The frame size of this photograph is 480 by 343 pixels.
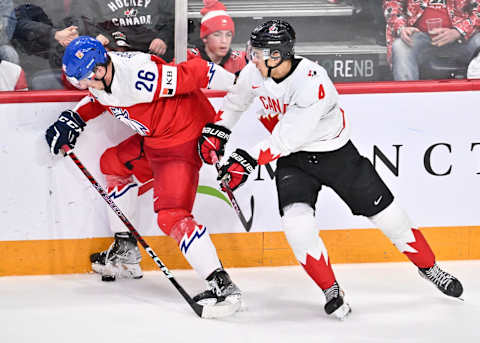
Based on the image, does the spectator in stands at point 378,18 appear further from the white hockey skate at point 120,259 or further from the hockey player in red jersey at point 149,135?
the white hockey skate at point 120,259

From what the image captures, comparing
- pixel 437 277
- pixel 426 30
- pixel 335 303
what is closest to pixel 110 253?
pixel 335 303

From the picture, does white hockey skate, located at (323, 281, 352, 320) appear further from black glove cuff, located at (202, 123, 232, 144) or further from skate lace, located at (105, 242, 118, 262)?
skate lace, located at (105, 242, 118, 262)

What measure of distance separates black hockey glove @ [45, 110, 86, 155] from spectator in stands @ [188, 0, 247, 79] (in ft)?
2.10

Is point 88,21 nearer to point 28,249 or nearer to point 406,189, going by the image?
point 28,249

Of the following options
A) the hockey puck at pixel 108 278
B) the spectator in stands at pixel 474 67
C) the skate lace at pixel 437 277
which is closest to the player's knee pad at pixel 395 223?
the skate lace at pixel 437 277

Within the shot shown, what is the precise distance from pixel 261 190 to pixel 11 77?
125 centimetres

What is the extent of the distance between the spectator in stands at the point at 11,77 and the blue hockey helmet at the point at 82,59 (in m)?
0.58

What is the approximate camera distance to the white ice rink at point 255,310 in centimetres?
304

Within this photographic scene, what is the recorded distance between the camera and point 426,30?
151 inches

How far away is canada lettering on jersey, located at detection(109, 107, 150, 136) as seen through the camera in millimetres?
3317

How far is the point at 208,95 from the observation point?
367 centimetres

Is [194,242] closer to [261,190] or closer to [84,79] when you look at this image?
[261,190]

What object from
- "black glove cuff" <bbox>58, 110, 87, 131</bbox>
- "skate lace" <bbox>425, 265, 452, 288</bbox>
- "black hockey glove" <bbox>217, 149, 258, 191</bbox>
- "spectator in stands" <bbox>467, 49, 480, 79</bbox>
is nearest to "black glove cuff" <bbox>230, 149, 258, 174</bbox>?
"black hockey glove" <bbox>217, 149, 258, 191</bbox>

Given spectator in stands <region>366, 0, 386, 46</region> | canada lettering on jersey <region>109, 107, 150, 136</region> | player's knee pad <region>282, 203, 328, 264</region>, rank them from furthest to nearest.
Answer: spectator in stands <region>366, 0, 386, 46</region> → canada lettering on jersey <region>109, 107, 150, 136</region> → player's knee pad <region>282, 203, 328, 264</region>
